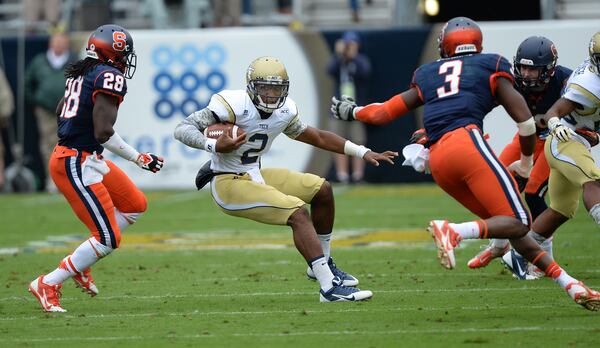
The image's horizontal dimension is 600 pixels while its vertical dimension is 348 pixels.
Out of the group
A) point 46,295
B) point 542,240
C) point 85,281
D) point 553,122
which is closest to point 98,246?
point 85,281

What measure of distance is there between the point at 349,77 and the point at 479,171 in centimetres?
857

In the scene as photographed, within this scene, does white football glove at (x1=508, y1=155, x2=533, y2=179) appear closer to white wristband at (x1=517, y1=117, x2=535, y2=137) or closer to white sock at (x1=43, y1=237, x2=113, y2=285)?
white wristband at (x1=517, y1=117, x2=535, y2=137)

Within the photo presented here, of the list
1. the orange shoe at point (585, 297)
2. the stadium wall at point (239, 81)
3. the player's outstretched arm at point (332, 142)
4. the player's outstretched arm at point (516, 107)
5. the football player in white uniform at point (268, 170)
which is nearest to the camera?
the orange shoe at point (585, 297)

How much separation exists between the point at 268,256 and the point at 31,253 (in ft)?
6.84

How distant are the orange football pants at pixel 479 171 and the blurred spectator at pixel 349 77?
27.2 ft

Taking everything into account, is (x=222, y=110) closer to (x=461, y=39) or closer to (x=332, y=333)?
(x=461, y=39)

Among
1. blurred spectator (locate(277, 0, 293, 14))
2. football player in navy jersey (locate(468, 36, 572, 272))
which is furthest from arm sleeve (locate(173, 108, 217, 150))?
blurred spectator (locate(277, 0, 293, 14))

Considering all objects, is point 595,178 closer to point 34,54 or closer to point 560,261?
point 560,261

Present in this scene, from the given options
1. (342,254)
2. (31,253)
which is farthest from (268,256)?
(31,253)

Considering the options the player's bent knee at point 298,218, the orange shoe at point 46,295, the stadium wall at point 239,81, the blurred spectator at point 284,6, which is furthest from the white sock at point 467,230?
the blurred spectator at point 284,6

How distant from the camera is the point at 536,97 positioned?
7512 millimetres

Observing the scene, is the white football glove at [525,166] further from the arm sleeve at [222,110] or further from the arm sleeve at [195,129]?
the arm sleeve at [195,129]

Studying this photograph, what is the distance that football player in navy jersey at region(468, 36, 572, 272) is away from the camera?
7105 millimetres

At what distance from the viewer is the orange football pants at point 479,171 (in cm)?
606
